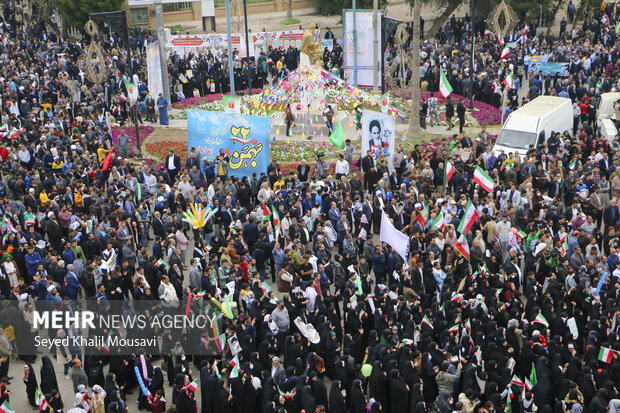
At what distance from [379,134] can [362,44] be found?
13043 millimetres

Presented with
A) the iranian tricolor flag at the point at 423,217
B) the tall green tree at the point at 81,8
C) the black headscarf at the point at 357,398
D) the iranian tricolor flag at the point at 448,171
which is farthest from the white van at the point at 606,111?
the tall green tree at the point at 81,8

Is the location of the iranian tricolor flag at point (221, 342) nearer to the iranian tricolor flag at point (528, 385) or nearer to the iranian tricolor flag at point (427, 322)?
the iranian tricolor flag at point (427, 322)

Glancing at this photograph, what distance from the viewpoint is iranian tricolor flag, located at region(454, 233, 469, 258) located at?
61.8ft

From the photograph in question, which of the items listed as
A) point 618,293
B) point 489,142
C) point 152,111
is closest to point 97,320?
point 618,293

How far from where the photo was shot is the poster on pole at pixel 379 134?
25.4 m

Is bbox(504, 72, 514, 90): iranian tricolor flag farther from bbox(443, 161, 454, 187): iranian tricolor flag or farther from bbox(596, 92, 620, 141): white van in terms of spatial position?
bbox(443, 161, 454, 187): iranian tricolor flag

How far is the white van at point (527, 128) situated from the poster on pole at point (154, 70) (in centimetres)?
1309

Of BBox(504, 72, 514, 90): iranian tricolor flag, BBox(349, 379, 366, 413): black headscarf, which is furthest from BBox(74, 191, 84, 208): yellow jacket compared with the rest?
BBox(504, 72, 514, 90): iranian tricolor flag

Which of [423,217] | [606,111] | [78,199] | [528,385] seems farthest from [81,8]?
[528,385]

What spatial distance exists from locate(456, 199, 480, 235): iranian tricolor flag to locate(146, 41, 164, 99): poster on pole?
16417mm

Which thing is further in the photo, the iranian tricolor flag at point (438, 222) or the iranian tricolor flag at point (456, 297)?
the iranian tricolor flag at point (438, 222)

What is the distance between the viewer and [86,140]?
27406 millimetres

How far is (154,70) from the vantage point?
1307 inches

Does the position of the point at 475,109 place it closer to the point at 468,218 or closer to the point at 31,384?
the point at 468,218
